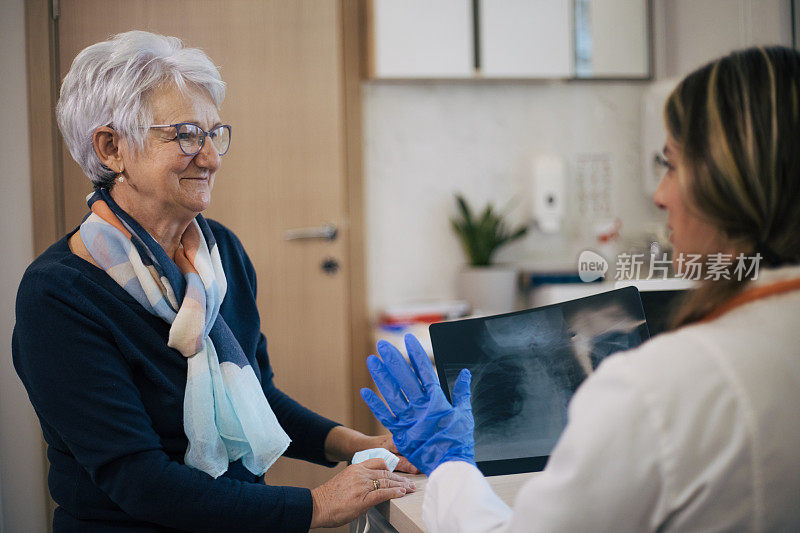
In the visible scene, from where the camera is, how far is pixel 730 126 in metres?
0.67

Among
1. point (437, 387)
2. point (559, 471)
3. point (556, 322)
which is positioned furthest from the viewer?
point (556, 322)

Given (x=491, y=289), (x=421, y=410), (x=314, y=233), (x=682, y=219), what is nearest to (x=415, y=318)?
(x=491, y=289)

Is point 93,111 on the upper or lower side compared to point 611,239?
upper

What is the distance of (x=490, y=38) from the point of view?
254cm

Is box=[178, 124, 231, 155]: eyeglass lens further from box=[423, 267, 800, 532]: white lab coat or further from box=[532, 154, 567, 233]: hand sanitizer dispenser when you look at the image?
box=[532, 154, 567, 233]: hand sanitizer dispenser

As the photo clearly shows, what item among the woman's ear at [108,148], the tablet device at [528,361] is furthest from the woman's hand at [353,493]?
the woman's ear at [108,148]

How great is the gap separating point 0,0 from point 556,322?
213 centimetres

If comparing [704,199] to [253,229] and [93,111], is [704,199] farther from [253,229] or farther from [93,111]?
[253,229]

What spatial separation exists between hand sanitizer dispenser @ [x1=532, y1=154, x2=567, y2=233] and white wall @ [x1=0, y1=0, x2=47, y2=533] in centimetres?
186

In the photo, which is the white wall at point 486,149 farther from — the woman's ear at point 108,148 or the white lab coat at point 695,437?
the white lab coat at point 695,437

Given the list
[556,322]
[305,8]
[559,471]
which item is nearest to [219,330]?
[556,322]

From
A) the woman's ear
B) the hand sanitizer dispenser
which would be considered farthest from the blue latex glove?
the hand sanitizer dispenser

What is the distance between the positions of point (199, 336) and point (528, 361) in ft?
1.90

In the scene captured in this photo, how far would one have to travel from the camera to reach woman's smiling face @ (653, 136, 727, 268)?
71 centimetres
